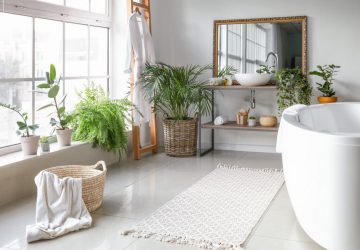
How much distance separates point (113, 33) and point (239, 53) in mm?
1577

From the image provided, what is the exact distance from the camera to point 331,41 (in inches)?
205

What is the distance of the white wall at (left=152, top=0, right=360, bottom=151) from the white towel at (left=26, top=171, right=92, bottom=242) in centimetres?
308

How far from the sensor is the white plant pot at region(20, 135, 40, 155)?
3.73m

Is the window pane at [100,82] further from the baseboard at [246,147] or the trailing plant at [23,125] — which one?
the baseboard at [246,147]

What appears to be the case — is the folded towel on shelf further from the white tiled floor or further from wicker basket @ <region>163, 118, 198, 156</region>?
the white tiled floor

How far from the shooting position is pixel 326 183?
2428mm

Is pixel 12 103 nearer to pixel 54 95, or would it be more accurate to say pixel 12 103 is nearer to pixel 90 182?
pixel 54 95

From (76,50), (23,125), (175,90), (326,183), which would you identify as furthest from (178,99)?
(326,183)

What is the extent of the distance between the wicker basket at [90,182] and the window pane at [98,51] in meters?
1.93

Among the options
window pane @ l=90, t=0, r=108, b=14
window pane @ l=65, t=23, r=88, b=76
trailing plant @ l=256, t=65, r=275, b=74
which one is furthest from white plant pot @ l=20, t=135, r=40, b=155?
trailing plant @ l=256, t=65, r=275, b=74

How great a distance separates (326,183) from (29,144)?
243 cm

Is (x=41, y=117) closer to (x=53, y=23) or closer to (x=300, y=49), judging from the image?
(x=53, y=23)

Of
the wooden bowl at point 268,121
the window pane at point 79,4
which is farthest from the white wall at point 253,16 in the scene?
the window pane at point 79,4

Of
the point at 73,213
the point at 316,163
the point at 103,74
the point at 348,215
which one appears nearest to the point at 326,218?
the point at 348,215
